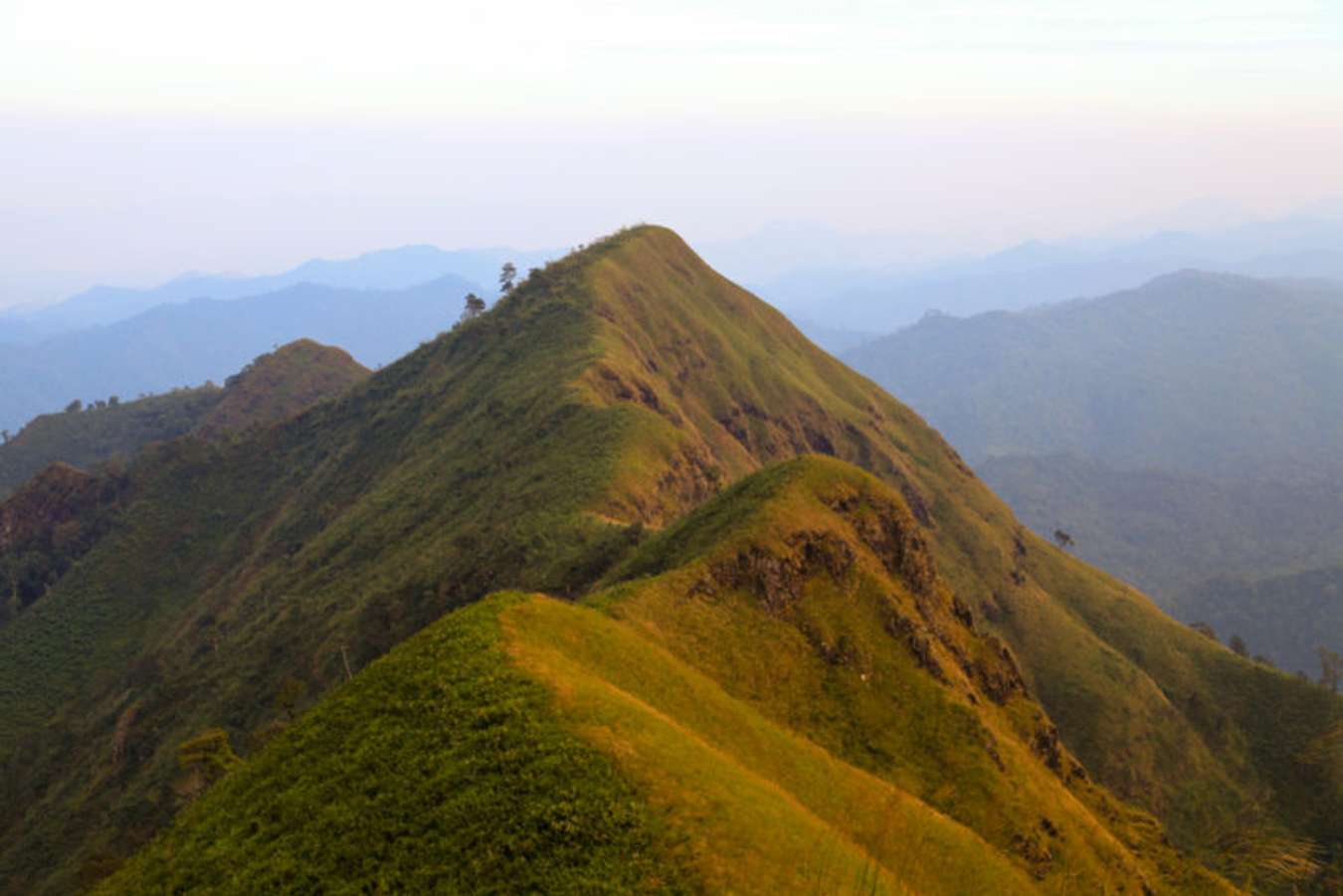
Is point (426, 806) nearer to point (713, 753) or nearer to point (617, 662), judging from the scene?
point (713, 753)

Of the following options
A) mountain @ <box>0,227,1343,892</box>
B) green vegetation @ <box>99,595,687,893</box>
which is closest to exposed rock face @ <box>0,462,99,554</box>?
mountain @ <box>0,227,1343,892</box>

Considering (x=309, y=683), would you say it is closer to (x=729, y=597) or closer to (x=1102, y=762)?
(x=729, y=597)

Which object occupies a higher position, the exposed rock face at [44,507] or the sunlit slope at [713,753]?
the exposed rock face at [44,507]

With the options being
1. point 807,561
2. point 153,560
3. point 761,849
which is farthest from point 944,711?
point 153,560

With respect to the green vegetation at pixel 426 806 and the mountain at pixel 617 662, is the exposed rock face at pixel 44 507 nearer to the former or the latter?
the mountain at pixel 617 662

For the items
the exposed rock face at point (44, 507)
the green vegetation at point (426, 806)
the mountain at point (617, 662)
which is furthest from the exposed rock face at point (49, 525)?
the green vegetation at point (426, 806)

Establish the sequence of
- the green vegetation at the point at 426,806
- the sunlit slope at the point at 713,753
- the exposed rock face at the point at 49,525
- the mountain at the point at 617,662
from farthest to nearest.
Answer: the exposed rock face at the point at 49,525 < the mountain at the point at 617,662 < the sunlit slope at the point at 713,753 < the green vegetation at the point at 426,806

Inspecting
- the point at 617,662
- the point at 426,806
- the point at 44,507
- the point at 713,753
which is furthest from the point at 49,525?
the point at 713,753
